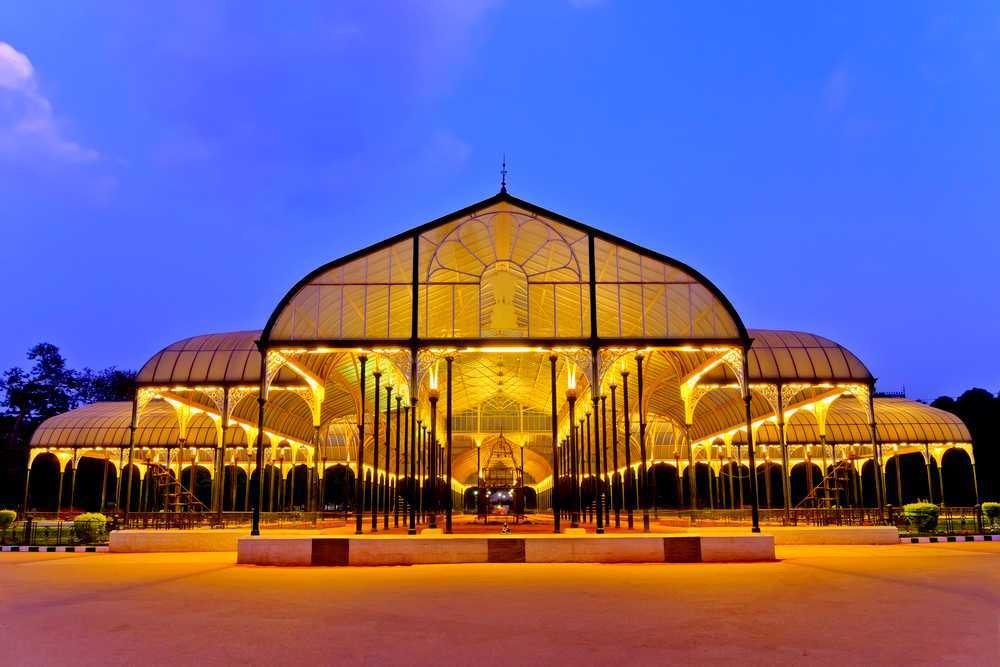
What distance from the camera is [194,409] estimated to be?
117 feet

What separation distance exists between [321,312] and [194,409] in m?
15.8

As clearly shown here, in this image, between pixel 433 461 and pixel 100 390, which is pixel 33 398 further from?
pixel 433 461

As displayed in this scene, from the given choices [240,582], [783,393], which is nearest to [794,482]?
[783,393]

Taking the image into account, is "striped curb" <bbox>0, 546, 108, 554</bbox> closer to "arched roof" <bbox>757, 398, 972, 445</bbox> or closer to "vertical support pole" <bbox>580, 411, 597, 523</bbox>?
"vertical support pole" <bbox>580, 411, 597, 523</bbox>

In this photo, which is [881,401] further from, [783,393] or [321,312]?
[321,312]

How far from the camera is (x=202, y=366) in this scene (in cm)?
3188

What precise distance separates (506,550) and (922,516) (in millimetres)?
18402

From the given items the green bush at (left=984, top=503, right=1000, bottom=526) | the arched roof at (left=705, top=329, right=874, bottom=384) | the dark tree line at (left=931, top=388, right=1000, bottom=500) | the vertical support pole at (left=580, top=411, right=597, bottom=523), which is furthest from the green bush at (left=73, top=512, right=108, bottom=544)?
the dark tree line at (left=931, top=388, right=1000, bottom=500)

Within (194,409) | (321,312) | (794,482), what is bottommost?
(794,482)

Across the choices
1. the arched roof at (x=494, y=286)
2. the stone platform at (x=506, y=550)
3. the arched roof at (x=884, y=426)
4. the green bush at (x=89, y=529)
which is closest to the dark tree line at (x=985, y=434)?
the arched roof at (x=884, y=426)

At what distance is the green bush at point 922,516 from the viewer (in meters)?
27.9

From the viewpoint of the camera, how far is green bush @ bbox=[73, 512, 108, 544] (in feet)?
86.7

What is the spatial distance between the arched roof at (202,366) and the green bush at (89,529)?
6125 mm

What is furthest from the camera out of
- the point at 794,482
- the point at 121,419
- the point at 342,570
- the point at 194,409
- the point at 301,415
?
the point at 794,482
